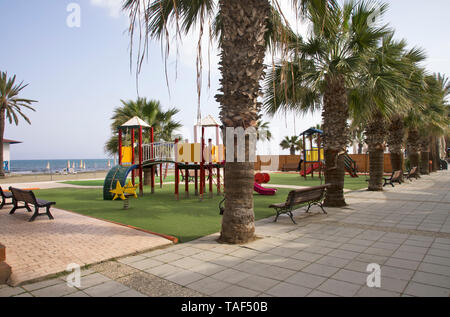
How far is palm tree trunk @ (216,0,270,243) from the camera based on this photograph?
553cm

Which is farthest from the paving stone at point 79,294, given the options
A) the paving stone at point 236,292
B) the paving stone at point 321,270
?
the paving stone at point 321,270

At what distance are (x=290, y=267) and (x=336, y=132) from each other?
21.0ft

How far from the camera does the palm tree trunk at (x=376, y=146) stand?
541 inches

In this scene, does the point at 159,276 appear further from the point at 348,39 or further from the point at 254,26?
the point at 348,39

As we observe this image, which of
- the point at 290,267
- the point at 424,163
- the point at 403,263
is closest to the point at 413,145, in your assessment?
the point at 424,163

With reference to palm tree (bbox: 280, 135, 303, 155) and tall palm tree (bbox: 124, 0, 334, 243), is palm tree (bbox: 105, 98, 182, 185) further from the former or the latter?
palm tree (bbox: 280, 135, 303, 155)

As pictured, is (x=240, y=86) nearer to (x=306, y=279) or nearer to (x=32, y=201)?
(x=306, y=279)

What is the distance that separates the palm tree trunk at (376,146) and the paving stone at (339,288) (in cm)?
1163

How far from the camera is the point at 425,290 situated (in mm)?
3475

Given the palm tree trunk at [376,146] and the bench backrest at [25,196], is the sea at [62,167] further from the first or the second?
the palm tree trunk at [376,146]

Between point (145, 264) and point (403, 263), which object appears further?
point (145, 264)
